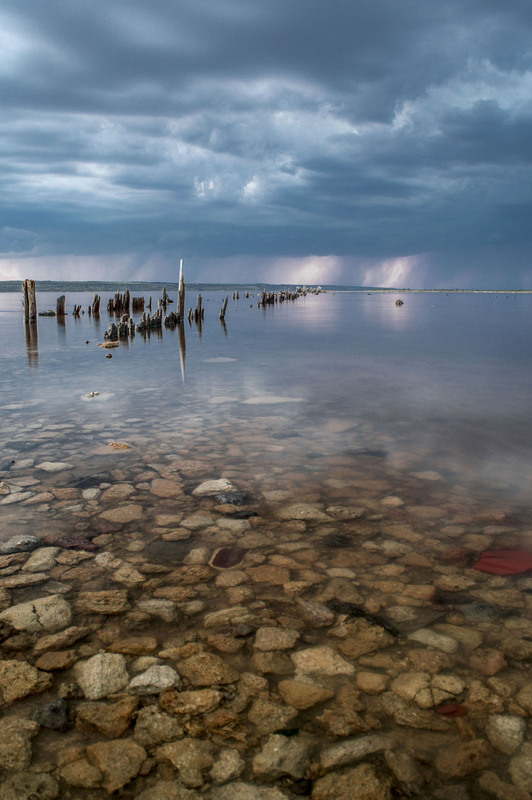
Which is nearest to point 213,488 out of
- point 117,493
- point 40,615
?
point 117,493

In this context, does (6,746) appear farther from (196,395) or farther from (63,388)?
(63,388)

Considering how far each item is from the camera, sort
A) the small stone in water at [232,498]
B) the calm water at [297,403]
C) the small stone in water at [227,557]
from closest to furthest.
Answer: the small stone in water at [227,557] < the small stone in water at [232,498] < the calm water at [297,403]

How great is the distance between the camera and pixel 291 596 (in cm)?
390

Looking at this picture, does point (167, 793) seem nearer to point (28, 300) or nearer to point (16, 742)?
point (16, 742)

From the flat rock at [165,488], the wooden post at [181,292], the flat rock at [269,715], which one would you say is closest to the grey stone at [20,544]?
the flat rock at [165,488]

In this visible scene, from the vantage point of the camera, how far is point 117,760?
8.20ft

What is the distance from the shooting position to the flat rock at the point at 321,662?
10.3 ft

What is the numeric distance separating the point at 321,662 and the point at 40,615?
1951 mm

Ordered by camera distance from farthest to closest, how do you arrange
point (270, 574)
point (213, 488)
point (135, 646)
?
1. point (213, 488)
2. point (270, 574)
3. point (135, 646)

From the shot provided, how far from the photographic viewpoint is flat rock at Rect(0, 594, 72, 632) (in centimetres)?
347

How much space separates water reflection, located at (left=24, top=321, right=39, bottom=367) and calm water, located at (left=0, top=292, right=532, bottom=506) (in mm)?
145

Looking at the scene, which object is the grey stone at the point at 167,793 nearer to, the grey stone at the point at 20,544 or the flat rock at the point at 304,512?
the grey stone at the point at 20,544

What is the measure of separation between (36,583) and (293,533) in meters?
2.24

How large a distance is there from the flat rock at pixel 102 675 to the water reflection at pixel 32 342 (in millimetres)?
14651
